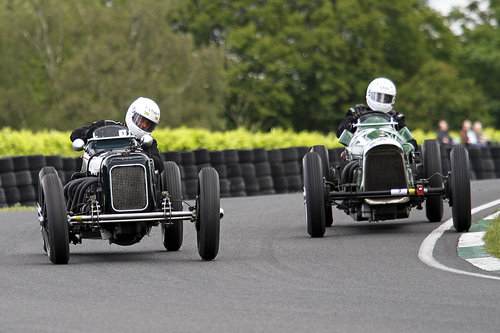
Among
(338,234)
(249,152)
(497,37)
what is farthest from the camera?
(497,37)

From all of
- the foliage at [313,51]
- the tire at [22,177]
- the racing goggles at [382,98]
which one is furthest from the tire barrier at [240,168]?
the foliage at [313,51]

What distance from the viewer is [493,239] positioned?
1198 cm

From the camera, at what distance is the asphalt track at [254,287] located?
7.04 meters

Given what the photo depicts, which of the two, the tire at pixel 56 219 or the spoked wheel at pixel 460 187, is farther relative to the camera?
the spoked wheel at pixel 460 187

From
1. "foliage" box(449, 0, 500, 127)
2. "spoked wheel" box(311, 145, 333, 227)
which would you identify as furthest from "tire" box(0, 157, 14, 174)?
"foliage" box(449, 0, 500, 127)

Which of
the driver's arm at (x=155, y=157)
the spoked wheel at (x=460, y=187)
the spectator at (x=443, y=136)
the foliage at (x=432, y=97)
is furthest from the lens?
the foliage at (x=432, y=97)

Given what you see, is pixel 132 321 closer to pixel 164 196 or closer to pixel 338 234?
pixel 164 196

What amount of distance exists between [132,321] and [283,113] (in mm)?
57261

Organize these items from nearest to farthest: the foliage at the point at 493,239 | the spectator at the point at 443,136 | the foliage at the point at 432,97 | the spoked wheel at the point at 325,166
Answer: the foliage at the point at 493,239 → the spoked wheel at the point at 325,166 → the spectator at the point at 443,136 → the foliage at the point at 432,97

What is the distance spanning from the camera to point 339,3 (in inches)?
2436

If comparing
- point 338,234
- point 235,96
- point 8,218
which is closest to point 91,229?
point 338,234

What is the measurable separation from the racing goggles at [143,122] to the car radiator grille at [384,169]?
2.97 meters

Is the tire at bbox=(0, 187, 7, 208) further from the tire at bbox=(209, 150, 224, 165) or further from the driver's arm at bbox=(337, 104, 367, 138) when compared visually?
the driver's arm at bbox=(337, 104, 367, 138)

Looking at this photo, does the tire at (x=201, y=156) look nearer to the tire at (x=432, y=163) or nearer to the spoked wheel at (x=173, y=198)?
the tire at (x=432, y=163)
